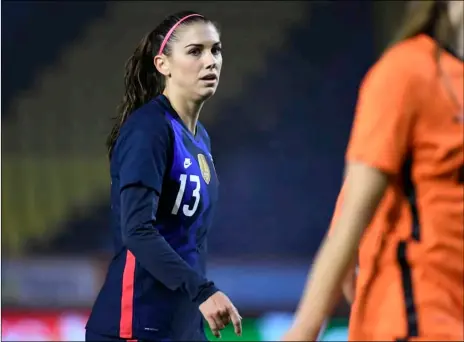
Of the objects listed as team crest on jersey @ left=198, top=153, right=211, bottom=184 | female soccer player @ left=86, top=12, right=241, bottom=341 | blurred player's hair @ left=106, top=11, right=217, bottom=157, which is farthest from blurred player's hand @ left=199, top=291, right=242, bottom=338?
blurred player's hair @ left=106, top=11, right=217, bottom=157

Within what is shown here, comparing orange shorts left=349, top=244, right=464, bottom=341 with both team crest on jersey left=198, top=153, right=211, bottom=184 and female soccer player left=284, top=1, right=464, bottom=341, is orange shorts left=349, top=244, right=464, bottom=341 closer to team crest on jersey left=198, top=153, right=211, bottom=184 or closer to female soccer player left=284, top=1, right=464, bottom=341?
female soccer player left=284, top=1, right=464, bottom=341

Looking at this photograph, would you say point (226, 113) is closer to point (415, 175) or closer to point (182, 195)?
point (182, 195)

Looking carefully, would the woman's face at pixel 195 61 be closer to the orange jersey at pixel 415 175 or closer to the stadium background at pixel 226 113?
the orange jersey at pixel 415 175

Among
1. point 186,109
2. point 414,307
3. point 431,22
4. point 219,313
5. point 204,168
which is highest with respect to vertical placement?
point 431,22

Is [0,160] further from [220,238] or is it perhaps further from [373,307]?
[373,307]

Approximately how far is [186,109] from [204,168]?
0.17 meters

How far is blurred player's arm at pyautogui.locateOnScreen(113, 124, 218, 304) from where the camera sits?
2236 millimetres

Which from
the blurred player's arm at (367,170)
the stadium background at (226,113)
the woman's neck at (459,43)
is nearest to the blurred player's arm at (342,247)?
the blurred player's arm at (367,170)

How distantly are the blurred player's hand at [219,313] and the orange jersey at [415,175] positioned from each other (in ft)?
2.29

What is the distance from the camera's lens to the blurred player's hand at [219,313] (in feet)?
7.04

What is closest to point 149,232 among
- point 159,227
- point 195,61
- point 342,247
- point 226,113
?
point 159,227

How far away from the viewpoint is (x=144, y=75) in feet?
8.98

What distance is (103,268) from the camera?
6.41m

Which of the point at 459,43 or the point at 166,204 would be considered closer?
the point at 459,43
